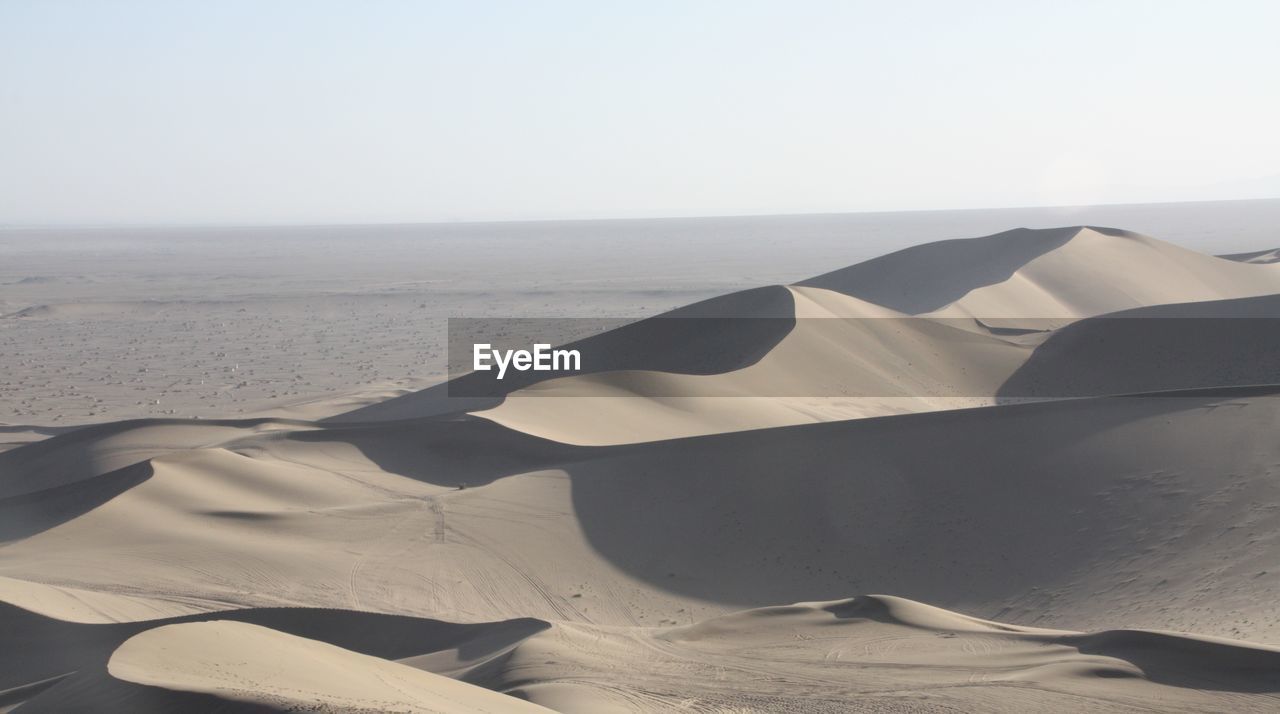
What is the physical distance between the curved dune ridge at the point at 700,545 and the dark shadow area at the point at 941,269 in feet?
31.8

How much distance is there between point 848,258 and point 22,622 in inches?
2810

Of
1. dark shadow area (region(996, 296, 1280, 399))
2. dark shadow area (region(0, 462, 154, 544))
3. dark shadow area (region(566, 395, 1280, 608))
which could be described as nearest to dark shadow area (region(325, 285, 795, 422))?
dark shadow area (region(996, 296, 1280, 399))

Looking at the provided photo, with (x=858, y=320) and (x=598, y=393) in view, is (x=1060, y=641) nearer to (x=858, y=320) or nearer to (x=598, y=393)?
(x=598, y=393)

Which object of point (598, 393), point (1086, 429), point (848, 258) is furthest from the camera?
point (848, 258)

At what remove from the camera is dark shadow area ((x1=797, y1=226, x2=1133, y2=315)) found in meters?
33.3

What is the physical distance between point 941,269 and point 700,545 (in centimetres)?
2402

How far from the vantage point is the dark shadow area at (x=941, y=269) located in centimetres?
3334

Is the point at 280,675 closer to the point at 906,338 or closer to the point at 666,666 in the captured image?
the point at 666,666

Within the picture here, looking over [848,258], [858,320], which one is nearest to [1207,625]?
[858,320]

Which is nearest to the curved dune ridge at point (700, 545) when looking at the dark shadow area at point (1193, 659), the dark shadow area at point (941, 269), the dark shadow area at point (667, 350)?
the dark shadow area at point (1193, 659)

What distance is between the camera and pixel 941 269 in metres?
35.5

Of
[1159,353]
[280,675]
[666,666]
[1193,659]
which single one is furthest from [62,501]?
[1159,353]

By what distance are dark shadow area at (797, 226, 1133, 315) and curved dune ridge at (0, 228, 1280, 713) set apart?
970 centimetres

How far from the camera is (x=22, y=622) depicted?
1007 cm
